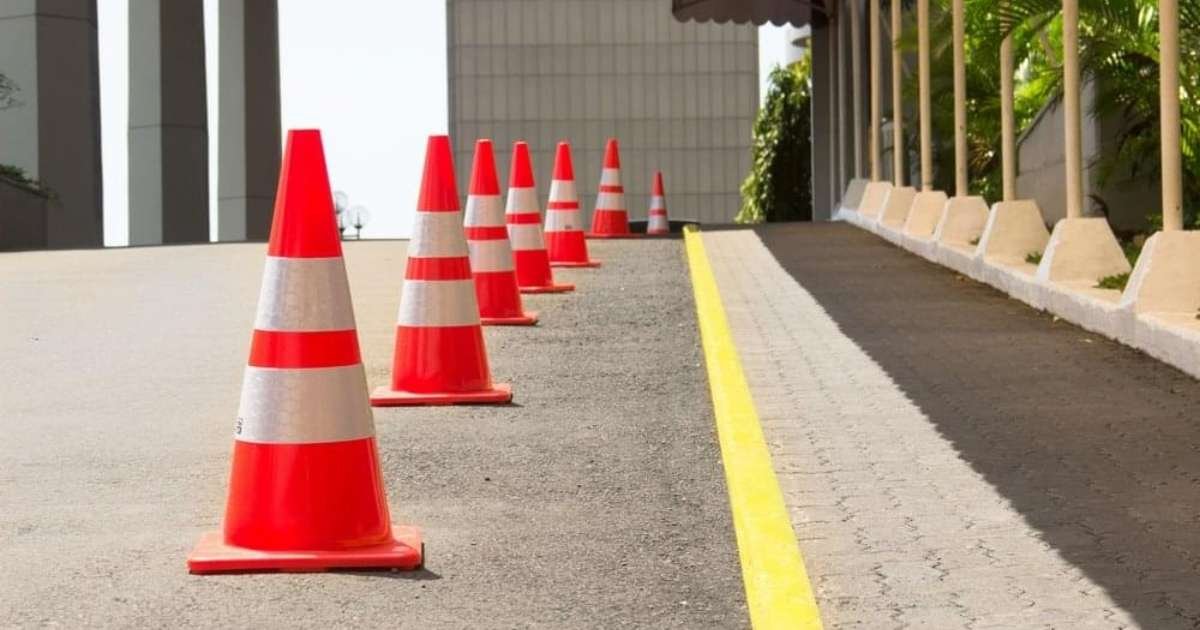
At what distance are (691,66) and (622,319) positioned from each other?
105 meters

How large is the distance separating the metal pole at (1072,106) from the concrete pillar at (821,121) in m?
22.9

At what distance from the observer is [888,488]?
7000 mm

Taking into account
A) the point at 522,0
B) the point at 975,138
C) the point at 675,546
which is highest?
the point at 522,0

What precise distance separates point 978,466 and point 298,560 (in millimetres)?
2459

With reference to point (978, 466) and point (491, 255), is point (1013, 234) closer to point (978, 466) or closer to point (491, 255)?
point (491, 255)

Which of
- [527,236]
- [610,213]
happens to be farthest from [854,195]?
[527,236]

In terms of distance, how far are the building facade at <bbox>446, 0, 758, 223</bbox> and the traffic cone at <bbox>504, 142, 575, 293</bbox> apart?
100 metres

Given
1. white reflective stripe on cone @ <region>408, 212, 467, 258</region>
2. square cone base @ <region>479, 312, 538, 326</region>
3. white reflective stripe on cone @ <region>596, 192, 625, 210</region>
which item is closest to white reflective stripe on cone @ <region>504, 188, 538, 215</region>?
square cone base @ <region>479, 312, 538, 326</region>

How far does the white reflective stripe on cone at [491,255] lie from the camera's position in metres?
12.6

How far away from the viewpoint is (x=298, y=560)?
6.08m

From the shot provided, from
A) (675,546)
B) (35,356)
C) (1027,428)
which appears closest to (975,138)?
(35,356)

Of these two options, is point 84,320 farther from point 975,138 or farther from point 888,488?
point 975,138

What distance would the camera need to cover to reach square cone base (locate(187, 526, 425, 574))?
6031mm

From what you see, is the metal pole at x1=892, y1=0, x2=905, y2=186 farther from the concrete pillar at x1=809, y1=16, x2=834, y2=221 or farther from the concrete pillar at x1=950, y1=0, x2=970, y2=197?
the concrete pillar at x1=809, y1=16, x2=834, y2=221
